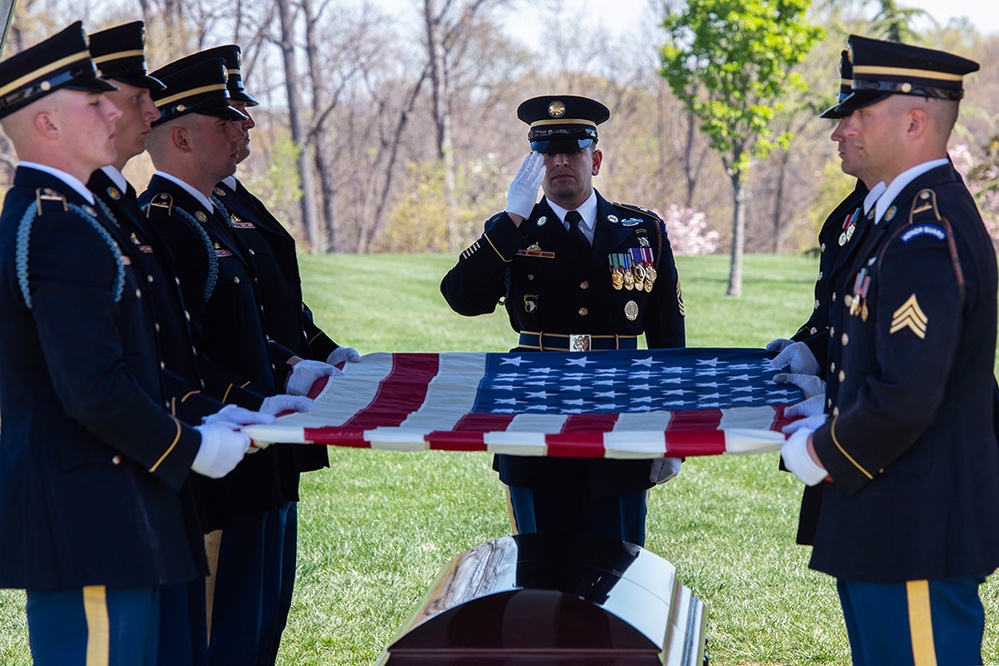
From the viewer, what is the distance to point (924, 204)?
105 inches

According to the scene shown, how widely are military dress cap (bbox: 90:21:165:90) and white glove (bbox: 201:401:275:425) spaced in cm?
91

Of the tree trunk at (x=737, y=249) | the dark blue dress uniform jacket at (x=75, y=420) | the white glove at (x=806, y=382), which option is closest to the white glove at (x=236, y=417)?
the dark blue dress uniform jacket at (x=75, y=420)

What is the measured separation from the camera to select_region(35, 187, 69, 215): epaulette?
2.66 metres

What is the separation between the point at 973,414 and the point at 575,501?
1.75m

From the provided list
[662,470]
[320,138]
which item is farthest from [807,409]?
[320,138]

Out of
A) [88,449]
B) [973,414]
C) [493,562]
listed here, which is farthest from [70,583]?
[973,414]

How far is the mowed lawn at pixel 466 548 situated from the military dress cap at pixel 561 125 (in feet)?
6.98

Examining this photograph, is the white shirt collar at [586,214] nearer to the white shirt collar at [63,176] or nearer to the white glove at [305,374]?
the white glove at [305,374]

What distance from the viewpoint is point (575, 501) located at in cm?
420

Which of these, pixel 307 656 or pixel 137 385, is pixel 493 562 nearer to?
pixel 137 385

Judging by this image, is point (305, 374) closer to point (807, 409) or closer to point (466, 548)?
point (807, 409)

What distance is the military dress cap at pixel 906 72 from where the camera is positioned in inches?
107

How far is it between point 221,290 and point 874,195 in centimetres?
199

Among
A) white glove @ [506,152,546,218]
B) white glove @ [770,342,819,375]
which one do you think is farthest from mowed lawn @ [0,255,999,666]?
white glove @ [506,152,546,218]
